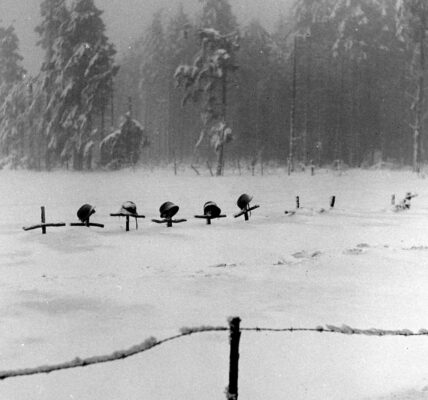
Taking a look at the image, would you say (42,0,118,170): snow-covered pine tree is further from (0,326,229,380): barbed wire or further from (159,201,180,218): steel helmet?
(0,326,229,380): barbed wire

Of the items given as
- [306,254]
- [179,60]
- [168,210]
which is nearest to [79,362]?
[306,254]

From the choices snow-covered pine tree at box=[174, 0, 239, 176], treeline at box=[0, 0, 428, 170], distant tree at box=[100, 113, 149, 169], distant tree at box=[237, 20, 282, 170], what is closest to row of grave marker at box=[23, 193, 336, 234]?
snow-covered pine tree at box=[174, 0, 239, 176]

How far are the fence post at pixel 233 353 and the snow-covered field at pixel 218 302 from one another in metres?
1.08

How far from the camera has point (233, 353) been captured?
4.62 m

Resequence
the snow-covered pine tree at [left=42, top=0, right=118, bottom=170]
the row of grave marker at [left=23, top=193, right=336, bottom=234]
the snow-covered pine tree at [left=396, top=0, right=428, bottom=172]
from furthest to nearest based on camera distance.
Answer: the snow-covered pine tree at [left=42, top=0, right=118, bottom=170] → the snow-covered pine tree at [left=396, top=0, right=428, bottom=172] → the row of grave marker at [left=23, top=193, right=336, bottom=234]

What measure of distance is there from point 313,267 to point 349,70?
41227mm

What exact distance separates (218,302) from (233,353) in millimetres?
4445

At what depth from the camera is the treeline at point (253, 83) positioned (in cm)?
4088

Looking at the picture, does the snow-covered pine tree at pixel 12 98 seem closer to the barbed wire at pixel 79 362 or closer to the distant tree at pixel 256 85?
the distant tree at pixel 256 85

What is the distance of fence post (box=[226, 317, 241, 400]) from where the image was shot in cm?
452

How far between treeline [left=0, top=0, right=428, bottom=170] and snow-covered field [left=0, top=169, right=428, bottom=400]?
21.8 m

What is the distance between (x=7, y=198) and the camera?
25.7 metres

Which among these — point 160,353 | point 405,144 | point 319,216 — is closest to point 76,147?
point 319,216

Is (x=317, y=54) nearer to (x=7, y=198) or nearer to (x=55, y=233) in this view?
(x=7, y=198)
